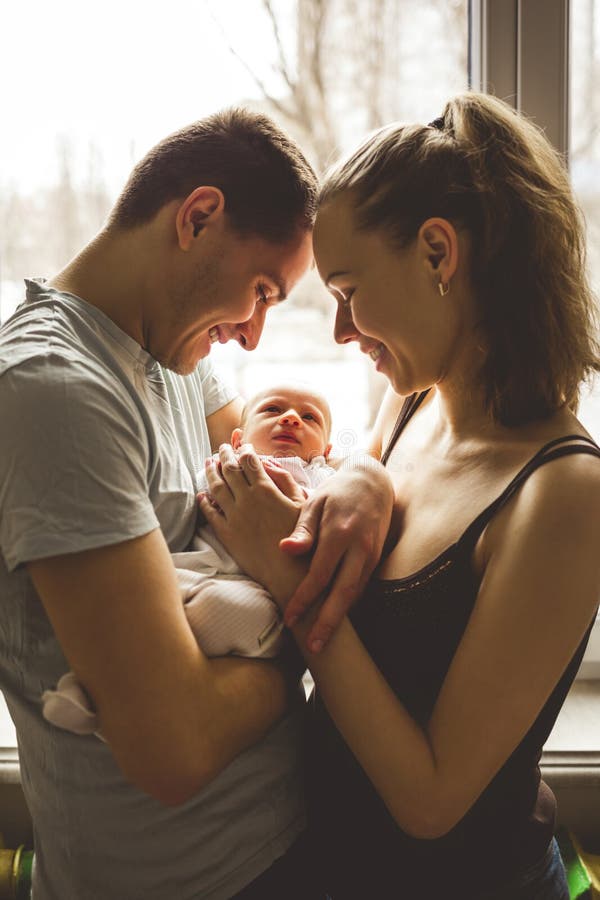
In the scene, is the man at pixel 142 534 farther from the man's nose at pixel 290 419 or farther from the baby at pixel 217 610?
the man's nose at pixel 290 419

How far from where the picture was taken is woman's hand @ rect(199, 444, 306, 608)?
123cm

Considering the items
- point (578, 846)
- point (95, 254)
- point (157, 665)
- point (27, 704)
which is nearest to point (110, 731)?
point (157, 665)

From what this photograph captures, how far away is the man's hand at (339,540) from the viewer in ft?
3.83

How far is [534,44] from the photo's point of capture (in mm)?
1779

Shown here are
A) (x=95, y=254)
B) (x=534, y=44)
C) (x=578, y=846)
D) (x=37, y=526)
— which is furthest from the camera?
(x=534, y=44)

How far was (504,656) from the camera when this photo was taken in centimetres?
101

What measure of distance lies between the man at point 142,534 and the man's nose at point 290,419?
190 mm

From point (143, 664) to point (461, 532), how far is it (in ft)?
1.62

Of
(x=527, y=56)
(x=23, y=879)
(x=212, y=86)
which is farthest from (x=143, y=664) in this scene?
(x=527, y=56)

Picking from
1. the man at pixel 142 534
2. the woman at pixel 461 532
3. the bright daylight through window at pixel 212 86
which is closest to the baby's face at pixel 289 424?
the man at pixel 142 534

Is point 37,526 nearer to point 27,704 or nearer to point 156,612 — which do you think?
point 156,612

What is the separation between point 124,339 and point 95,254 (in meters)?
0.15

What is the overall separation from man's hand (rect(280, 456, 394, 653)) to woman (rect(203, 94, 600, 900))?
30 millimetres

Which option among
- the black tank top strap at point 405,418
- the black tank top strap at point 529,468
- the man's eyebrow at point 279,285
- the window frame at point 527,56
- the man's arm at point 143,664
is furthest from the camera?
the window frame at point 527,56
